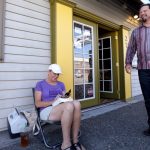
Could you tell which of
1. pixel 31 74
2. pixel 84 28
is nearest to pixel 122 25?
pixel 84 28

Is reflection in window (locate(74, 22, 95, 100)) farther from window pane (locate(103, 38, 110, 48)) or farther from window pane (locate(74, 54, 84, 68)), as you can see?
window pane (locate(103, 38, 110, 48))

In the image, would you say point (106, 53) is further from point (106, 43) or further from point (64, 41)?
point (64, 41)

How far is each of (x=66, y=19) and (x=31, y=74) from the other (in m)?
1.28

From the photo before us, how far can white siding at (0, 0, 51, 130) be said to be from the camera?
3662 mm

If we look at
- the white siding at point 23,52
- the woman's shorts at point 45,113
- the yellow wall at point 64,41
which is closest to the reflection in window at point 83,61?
the yellow wall at point 64,41

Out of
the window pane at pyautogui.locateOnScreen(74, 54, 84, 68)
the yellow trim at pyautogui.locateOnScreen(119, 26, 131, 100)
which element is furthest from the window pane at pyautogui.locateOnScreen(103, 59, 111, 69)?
→ the window pane at pyautogui.locateOnScreen(74, 54, 84, 68)

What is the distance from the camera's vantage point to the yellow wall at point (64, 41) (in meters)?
4.38

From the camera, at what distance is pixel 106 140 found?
10.8 ft

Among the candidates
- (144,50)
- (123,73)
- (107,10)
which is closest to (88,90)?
(123,73)

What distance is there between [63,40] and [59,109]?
1.90 meters

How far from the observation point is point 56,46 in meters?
4.34

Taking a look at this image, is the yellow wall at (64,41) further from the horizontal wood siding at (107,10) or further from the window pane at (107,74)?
the window pane at (107,74)

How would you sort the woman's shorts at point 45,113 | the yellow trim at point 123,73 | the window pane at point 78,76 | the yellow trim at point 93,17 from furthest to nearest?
the yellow trim at point 123,73 → the window pane at point 78,76 → the yellow trim at point 93,17 → the woman's shorts at point 45,113

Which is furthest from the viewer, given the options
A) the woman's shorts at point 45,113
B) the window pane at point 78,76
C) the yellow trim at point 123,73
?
the yellow trim at point 123,73
